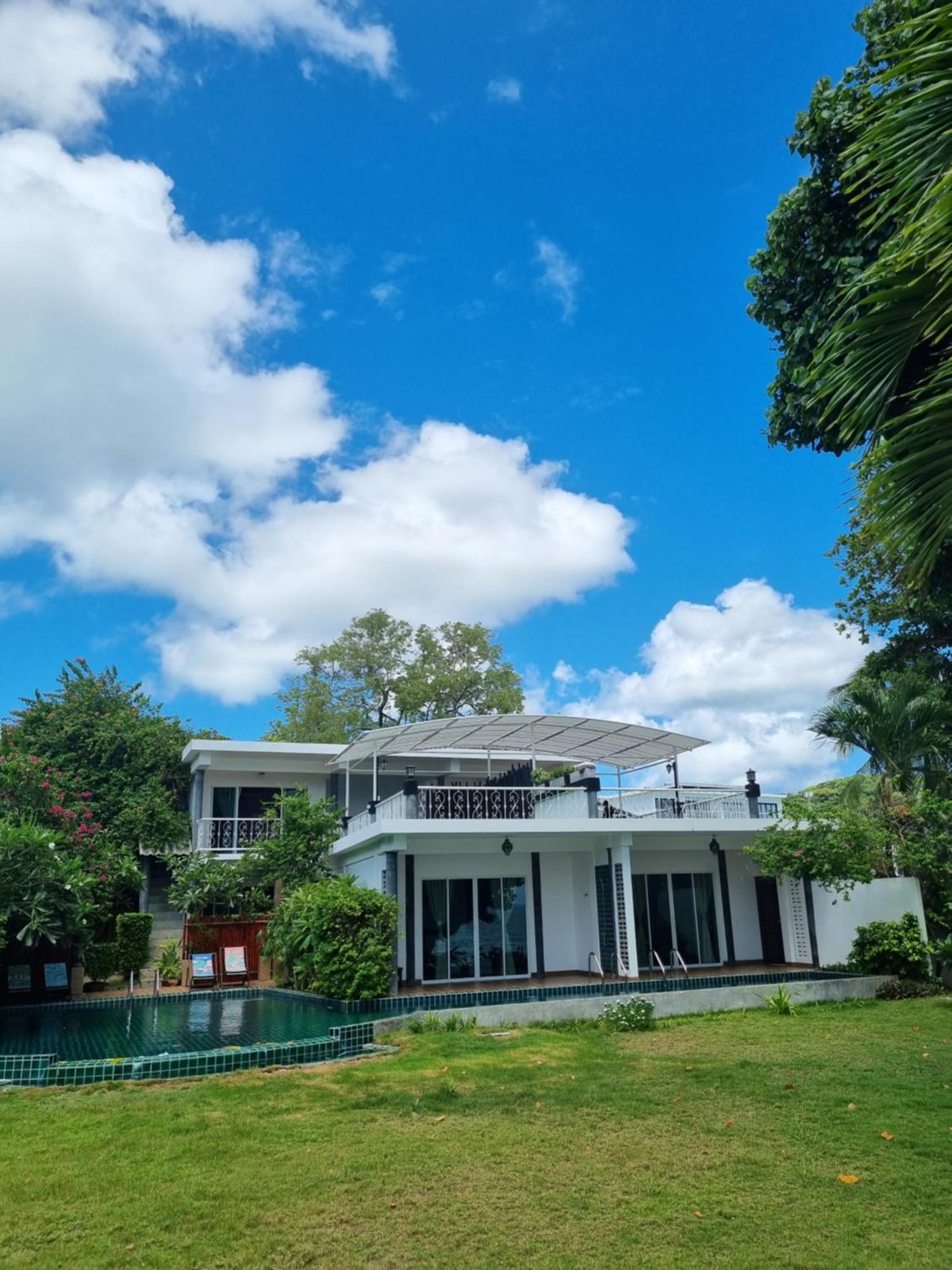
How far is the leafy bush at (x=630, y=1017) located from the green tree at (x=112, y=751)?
521 inches

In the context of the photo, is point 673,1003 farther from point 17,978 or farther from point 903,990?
point 17,978

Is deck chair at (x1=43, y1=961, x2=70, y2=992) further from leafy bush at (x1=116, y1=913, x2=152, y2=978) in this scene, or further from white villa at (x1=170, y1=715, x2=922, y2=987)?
white villa at (x1=170, y1=715, x2=922, y2=987)

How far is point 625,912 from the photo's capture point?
16297 mm

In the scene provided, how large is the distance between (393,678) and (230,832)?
15.4 metres

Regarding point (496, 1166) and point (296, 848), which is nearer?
point (496, 1166)

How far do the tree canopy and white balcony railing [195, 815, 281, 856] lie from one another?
43.0 ft

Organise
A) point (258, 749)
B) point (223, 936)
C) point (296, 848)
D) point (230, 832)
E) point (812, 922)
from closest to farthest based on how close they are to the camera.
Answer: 1. point (812, 922)
2. point (223, 936)
3. point (296, 848)
4. point (230, 832)
5. point (258, 749)

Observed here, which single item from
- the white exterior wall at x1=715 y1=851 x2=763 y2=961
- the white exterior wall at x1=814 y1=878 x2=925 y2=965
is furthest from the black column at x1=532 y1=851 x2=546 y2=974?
the white exterior wall at x1=814 y1=878 x2=925 y2=965

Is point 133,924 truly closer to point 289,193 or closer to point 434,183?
point 289,193

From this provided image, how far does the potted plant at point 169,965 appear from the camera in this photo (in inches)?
715

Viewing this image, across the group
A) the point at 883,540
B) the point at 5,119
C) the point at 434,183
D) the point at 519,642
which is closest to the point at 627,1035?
the point at 883,540

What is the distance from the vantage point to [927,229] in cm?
289

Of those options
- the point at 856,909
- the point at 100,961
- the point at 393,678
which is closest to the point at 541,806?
the point at 856,909

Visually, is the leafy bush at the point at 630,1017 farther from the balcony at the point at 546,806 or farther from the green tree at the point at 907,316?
the green tree at the point at 907,316
